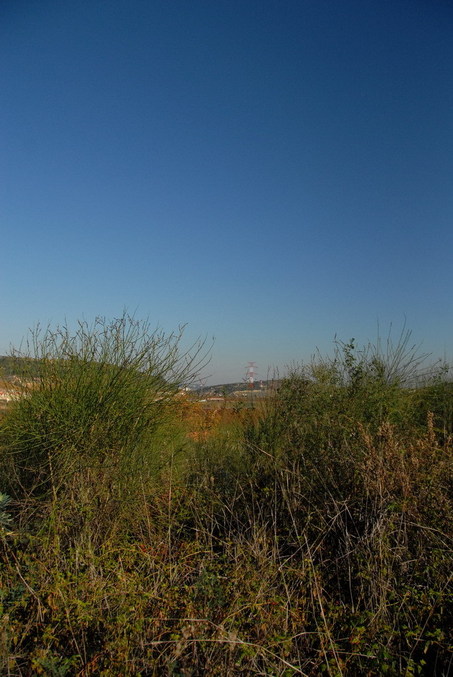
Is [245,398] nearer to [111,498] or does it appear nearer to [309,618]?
[111,498]

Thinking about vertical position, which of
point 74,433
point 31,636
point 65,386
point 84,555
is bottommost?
point 31,636

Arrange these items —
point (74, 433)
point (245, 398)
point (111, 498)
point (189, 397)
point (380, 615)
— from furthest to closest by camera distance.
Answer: point (245, 398) → point (189, 397) → point (74, 433) → point (111, 498) → point (380, 615)

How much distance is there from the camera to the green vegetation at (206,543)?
2.81 m

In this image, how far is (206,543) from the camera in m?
4.38

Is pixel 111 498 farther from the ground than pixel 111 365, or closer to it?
closer to it

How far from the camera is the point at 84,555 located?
3994 millimetres

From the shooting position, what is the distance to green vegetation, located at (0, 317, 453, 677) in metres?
2.81

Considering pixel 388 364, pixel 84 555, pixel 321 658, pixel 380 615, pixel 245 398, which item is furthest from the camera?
pixel 245 398

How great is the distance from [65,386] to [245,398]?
4.35 meters

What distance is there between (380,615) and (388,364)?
573cm

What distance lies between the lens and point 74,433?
5.68 metres

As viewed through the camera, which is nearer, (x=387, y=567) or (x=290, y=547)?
(x=387, y=567)

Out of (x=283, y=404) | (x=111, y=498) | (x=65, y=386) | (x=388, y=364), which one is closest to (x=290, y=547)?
(x=111, y=498)

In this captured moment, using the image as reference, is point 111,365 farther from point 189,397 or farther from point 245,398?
point 245,398
